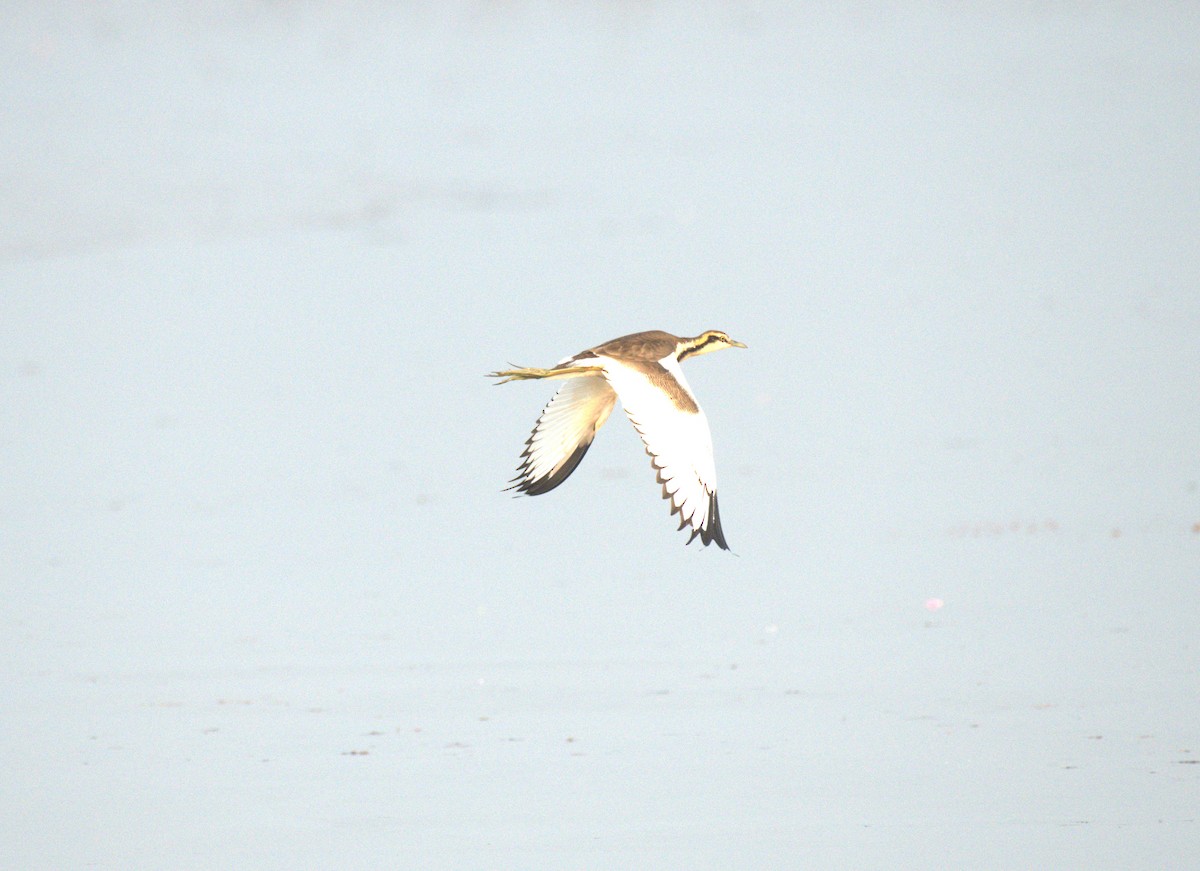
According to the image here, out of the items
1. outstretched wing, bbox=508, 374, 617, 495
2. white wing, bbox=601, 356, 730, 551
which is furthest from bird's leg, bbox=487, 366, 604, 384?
outstretched wing, bbox=508, 374, 617, 495

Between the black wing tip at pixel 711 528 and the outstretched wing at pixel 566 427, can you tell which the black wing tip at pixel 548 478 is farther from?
the black wing tip at pixel 711 528

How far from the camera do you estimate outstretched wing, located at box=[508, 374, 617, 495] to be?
7602 mm

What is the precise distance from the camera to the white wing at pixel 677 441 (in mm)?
6465

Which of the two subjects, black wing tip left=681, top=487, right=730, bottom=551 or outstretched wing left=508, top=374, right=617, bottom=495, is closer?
black wing tip left=681, top=487, right=730, bottom=551

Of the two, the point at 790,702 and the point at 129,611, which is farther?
the point at 129,611

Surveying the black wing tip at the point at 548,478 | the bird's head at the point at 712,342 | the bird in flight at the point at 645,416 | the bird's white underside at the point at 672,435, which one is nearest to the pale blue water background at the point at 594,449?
the black wing tip at the point at 548,478

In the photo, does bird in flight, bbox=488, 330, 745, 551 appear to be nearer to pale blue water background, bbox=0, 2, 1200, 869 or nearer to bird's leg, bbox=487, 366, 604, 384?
bird's leg, bbox=487, 366, 604, 384

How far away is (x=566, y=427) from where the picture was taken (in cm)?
766

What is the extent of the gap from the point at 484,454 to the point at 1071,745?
4.54 m

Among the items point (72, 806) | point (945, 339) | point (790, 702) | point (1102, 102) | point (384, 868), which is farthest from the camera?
point (1102, 102)

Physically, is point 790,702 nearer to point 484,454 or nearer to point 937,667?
point 937,667

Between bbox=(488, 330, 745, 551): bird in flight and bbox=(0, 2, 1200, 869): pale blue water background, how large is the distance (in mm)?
988

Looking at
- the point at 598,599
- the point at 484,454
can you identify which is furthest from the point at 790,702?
the point at 484,454

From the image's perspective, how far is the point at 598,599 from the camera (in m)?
8.95
